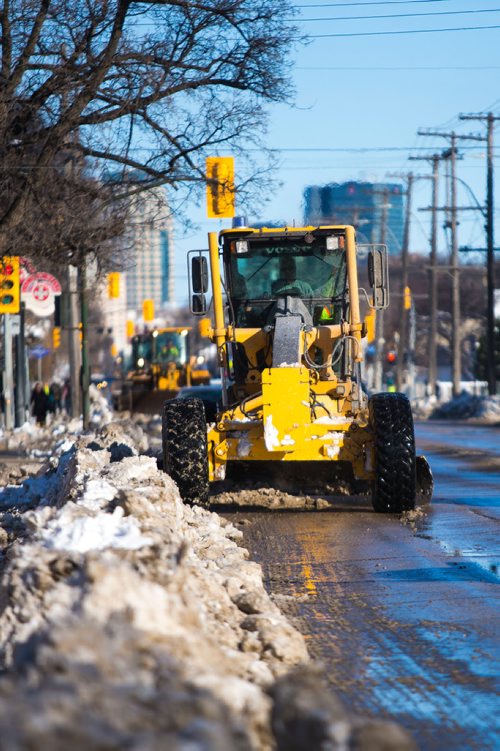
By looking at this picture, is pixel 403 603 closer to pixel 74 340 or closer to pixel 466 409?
pixel 74 340

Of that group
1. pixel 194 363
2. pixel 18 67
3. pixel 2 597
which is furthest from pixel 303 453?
pixel 194 363

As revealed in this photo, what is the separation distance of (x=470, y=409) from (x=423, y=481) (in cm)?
3926

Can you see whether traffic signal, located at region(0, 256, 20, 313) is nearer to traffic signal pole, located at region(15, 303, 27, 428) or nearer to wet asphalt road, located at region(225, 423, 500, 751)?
traffic signal pole, located at region(15, 303, 27, 428)

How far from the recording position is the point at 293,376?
44.3 ft

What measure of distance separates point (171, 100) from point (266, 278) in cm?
633

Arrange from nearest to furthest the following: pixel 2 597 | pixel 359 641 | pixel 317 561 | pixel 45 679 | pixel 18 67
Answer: pixel 45 679, pixel 2 597, pixel 359 641, pixel 317 561, pixel 18 67

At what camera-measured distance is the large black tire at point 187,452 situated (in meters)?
13.1

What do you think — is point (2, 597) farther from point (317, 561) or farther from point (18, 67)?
point (18, 67)

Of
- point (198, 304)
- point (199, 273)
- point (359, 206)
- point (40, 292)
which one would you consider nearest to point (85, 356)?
point (40, 292)

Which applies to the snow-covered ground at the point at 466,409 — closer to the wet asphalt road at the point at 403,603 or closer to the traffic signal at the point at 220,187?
the traffic signal at the point at 220,187

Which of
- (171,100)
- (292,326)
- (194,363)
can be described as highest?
(171,100)

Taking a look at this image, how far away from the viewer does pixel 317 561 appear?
1032 cm

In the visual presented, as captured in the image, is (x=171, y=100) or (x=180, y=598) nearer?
(x=180, y=598)

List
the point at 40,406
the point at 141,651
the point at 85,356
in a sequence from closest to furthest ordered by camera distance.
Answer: the point at 141,651, the point at 85,356, the point at 40,406
